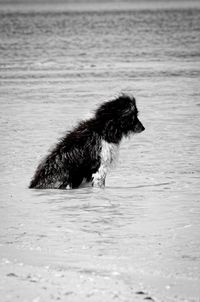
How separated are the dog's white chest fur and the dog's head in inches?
6.1

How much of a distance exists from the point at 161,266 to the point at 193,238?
34.4 inches

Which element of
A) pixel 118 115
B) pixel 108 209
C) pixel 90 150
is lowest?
pixel 108 209

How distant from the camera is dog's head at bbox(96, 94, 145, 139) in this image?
9.22 metres

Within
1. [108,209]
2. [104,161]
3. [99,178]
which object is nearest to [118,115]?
[104,161]

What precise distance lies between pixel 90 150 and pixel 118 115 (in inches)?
23.0

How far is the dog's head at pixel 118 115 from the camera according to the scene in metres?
9.22

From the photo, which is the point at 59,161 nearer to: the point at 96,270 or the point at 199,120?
the point at 96,270

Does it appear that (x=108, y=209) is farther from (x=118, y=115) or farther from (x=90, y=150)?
(x=118, y=115)

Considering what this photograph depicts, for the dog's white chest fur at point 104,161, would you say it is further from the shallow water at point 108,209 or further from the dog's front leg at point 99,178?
the shallow water at point 108,209

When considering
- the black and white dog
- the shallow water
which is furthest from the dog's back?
the shallow water

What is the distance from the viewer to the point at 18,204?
27.0 feet

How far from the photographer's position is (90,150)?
356 inches

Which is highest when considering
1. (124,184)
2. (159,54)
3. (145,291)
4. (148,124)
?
(159,54)

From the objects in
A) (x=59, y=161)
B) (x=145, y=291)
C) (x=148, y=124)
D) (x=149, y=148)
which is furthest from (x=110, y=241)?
(x=148, y=124)
